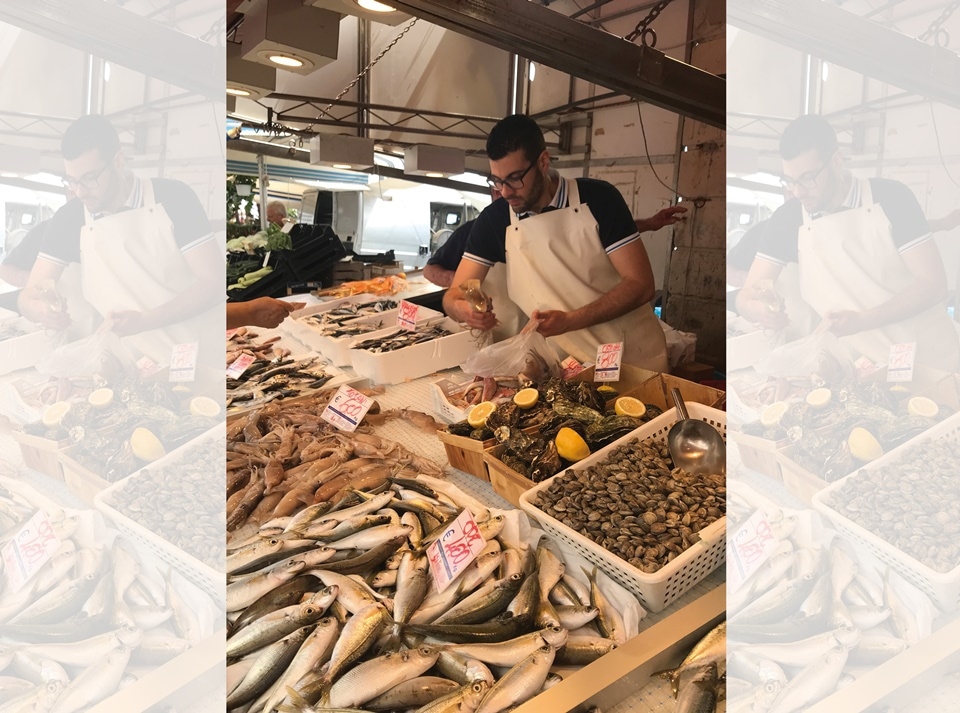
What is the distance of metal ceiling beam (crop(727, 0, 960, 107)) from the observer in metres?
0.64

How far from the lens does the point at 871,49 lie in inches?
25.4

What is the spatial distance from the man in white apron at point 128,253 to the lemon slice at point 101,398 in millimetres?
49

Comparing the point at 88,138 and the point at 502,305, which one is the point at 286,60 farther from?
the point at 88,138

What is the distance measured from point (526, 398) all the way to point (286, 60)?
222cm

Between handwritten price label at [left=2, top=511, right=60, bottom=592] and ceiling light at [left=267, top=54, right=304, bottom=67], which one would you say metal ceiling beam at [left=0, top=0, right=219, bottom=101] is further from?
ceiling light at [left=267, top=54, right=304, bottom=67]

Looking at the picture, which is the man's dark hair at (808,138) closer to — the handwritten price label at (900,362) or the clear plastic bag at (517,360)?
the handwritten price label at (900,362)

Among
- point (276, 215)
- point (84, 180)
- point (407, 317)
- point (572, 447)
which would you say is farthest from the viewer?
point (276, 215)

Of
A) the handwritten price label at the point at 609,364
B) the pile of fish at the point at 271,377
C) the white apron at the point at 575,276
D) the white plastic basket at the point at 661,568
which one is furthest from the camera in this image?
the white apron at the point at 575,276

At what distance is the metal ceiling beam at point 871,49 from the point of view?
638 mm

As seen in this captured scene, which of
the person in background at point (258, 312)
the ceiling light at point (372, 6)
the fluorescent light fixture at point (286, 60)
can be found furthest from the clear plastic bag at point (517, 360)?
the fluorescent light fixture at point (286, 60)

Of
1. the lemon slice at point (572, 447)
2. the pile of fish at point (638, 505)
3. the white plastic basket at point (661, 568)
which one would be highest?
the lemon slice at point (572, 447)

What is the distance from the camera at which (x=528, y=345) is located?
3020mm

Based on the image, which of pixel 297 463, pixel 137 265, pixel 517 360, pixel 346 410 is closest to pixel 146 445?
pixel 137 265

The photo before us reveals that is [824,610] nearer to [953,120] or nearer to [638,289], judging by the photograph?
[953,120]
